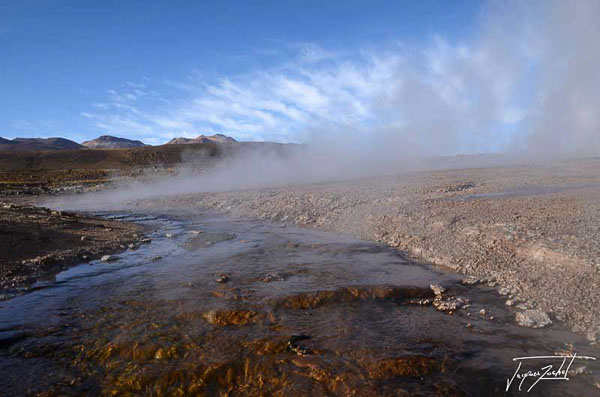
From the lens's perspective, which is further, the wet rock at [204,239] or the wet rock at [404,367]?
the wet rock at [204,239]

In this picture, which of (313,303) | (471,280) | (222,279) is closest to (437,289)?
(471,280)

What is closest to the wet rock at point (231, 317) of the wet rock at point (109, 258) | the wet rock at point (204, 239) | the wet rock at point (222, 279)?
the wet rock at point (222, 279)

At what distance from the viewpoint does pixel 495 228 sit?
30.8 ft

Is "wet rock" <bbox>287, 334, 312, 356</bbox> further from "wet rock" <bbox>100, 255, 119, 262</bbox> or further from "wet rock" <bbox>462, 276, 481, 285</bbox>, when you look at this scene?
"wet rock" <bbox>100, 255, 119, 262</bbox>

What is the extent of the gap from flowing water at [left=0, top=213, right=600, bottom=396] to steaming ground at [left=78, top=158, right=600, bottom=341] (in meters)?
0.75

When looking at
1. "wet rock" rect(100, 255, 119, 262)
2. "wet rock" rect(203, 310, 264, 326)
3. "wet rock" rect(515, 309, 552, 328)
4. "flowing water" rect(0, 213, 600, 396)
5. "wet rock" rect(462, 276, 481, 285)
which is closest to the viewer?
"flowing water" rect(0, 213, 600, 396)

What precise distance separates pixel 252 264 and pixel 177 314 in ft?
10.1

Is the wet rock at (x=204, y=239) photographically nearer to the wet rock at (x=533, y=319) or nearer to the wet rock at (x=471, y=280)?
the wet rock at (x=471, y=280)

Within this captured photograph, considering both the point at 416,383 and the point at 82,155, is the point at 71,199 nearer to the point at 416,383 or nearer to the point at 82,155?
the point at 416,383

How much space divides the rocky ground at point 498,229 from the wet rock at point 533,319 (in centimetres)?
1

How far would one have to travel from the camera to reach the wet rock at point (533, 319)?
18.3 feet

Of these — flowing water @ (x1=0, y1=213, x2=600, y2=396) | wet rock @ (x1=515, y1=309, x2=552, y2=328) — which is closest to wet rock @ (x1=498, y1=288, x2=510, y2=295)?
flowing water @ (x1=0, y1=213, x2=600, y2=396)

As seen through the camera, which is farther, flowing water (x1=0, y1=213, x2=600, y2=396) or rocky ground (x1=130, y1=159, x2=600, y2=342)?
rocky ground (x1=130, y1=159, x2=600, y2=342)

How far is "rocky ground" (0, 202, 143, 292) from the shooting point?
823 cm
